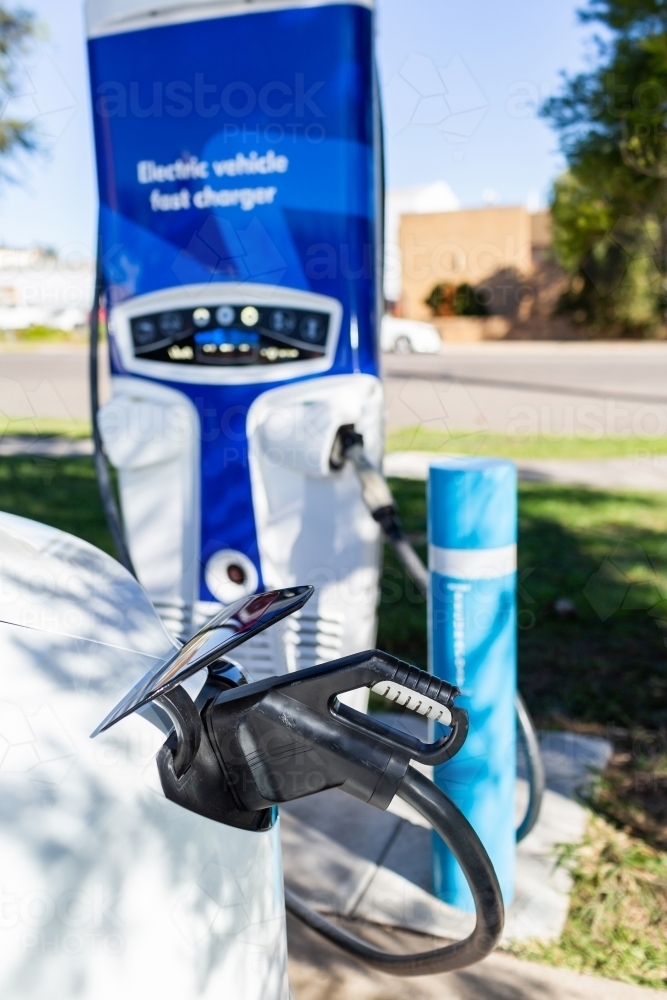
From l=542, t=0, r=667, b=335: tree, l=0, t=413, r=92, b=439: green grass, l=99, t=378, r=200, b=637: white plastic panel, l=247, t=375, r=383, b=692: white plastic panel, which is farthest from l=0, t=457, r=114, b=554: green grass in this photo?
l=542, t=0, r=667, b=335: tree

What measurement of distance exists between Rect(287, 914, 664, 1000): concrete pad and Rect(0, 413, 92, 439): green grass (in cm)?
825

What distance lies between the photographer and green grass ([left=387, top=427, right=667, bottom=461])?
876cm

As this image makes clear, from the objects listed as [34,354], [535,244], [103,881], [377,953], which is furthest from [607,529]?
[535,244]

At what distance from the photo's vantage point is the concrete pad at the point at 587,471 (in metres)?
7.40

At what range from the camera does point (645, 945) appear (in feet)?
7.42

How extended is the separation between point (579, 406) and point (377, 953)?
9997 mm

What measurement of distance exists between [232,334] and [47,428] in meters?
8.18

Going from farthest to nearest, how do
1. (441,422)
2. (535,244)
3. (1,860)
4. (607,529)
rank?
(535,244) < (441,422) < (607,529) < (1,860)

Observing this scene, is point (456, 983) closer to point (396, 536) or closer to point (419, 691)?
point (396, 536)

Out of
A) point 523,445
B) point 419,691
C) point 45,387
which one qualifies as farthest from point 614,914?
point 45,387

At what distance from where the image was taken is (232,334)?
288cm

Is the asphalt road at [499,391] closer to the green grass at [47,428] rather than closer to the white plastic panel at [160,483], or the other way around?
the green grass at [47,428]

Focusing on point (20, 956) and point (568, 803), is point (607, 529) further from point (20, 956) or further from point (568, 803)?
point (20, 956)

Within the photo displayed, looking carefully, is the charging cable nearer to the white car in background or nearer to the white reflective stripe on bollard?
the white reflective stripe on bollard
